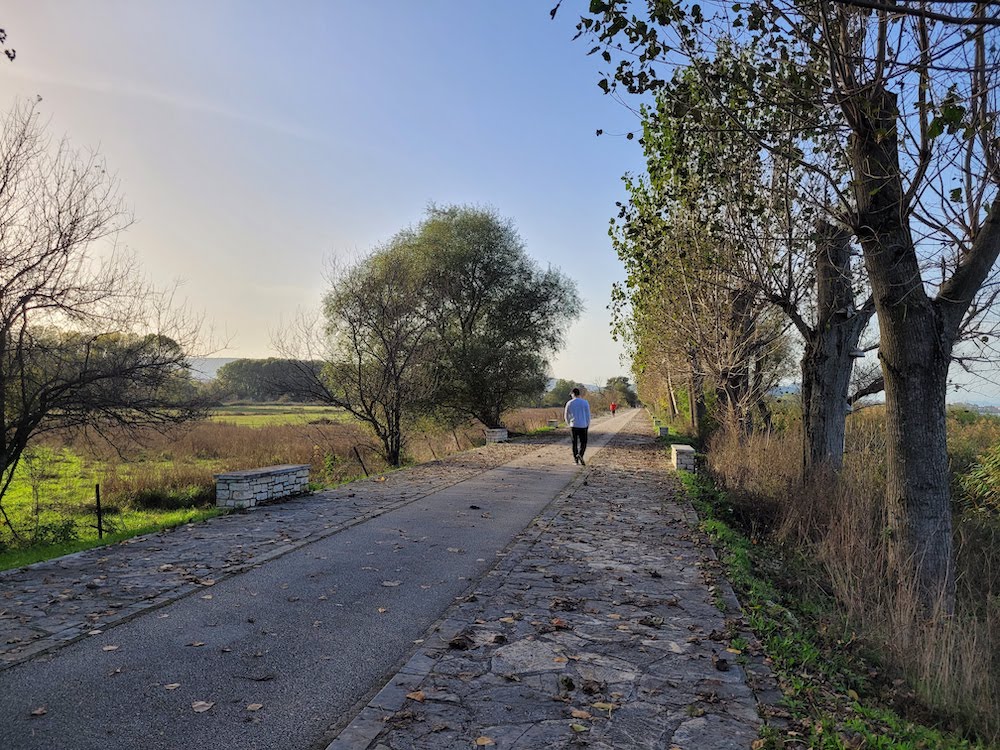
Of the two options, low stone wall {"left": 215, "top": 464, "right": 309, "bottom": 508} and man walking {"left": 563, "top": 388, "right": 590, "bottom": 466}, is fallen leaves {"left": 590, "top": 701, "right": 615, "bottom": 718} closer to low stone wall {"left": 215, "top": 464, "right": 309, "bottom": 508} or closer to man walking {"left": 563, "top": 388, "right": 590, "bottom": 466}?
low stone wall {"left": 215, "top": 464, "right": 309, "bottom": 508}

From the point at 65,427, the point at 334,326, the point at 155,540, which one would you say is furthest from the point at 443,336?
the point at 155,540

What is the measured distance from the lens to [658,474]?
1493 centimetres

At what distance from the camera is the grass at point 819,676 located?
11.3ft

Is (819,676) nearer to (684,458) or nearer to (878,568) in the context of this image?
(878,568)

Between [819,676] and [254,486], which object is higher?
[254,486]

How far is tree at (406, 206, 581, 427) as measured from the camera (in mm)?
27297

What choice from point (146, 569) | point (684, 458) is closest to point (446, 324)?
point (684, 458)

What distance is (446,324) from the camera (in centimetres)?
2805

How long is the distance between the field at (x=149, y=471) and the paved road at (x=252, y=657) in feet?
11.4

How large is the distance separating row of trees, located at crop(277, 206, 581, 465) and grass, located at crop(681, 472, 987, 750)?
13.5 m

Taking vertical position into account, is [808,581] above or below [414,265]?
below

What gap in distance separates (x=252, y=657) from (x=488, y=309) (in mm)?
24883

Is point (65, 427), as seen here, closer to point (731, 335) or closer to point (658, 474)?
point (658, 474)

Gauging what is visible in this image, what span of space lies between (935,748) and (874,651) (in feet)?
6.02
